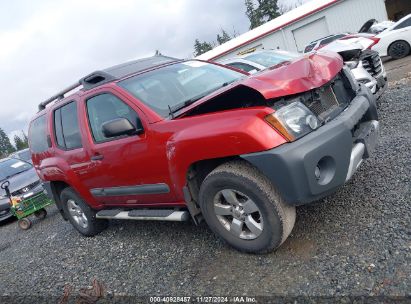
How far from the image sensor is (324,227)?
11.3 ft

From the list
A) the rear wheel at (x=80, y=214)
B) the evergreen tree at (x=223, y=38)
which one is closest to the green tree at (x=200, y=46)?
the evergreen tree at (x=223, y=38)

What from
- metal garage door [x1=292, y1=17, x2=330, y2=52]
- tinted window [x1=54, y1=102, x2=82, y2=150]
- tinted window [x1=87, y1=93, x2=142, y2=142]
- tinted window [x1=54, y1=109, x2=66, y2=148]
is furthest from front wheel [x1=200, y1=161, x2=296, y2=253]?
metal garage door [x1=292, y1=17, x2=330, y2=52]

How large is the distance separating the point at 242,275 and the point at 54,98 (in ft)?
12.6

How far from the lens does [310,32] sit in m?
25.7

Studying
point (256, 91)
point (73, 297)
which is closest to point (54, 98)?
point (73, 297)

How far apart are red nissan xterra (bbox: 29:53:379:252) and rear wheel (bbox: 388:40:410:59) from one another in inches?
426

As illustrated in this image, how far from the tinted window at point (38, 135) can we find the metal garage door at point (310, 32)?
879 inches

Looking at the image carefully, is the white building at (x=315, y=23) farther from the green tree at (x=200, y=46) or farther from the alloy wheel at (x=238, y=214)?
the green tree at (x=200, y=46)

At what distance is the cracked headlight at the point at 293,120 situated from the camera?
2.85 meters

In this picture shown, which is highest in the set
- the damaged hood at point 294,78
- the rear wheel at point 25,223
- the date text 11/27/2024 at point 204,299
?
the damaged hood at point 294,78

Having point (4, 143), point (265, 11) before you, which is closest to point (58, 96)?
point (265, 11)

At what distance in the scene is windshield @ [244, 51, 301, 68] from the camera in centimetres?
793

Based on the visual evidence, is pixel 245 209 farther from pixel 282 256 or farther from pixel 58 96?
pixel 58 96

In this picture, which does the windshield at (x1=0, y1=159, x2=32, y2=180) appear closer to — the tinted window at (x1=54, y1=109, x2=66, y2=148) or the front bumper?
the tinted window at (x1=54, y1=109, x2=66, y2=148)
